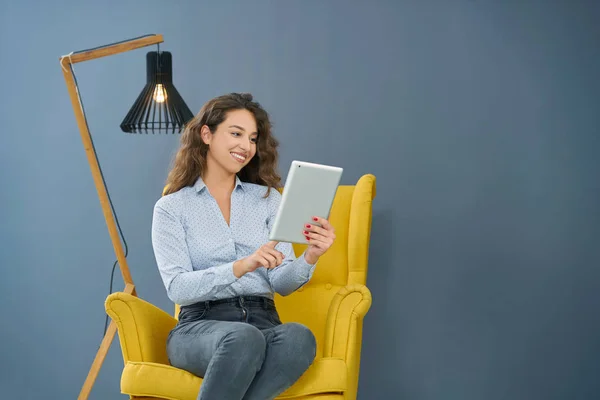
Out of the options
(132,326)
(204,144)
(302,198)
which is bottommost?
(132,326)

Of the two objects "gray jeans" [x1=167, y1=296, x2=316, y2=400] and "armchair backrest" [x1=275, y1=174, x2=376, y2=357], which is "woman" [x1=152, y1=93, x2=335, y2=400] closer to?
"gray jeans" [x1=167, y1=296, x2=316, y2=400]

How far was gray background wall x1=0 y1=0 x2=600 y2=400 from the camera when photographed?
293cm

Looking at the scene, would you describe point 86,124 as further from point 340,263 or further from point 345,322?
point 345,322

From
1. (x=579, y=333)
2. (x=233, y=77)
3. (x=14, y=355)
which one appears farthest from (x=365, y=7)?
(x=14, y=355)

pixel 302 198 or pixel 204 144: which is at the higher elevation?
pixel 204 144

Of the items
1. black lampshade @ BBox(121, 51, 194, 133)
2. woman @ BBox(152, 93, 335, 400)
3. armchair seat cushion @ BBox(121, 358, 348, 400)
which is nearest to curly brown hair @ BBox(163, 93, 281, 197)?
woman @ BBox(152, 93, 335, 400)

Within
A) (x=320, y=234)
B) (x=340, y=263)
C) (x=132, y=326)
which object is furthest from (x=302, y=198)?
(x=340, y=263)

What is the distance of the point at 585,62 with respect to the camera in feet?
9.62

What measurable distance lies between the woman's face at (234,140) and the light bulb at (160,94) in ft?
1.04

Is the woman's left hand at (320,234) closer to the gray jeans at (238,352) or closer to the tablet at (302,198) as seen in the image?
the tablet at (302,198)

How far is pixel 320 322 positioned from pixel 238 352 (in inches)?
28.6

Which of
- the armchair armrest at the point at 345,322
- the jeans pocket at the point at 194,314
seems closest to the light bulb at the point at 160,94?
the jeans pocket at the point at 194,314

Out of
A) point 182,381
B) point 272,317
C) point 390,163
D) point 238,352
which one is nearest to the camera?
point 238,352

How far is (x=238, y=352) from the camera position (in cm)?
182
